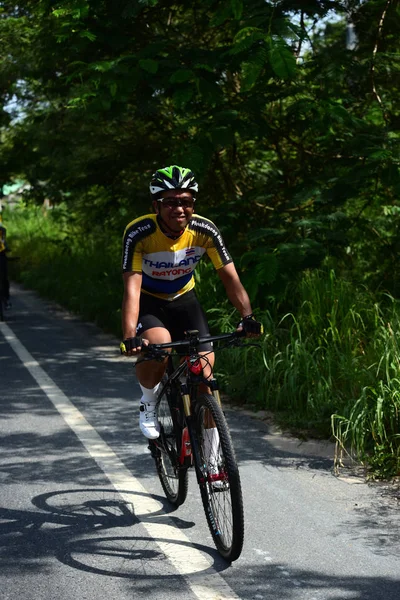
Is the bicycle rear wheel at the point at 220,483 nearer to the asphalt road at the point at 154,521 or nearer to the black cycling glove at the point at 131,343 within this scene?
the asphalt road at the point at 154,521

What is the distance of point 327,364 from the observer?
8.02m

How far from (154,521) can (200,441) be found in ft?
2.07

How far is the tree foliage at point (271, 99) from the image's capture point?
8.50m

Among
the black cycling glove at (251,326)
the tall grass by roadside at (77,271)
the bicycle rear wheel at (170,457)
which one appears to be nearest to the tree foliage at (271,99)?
the bicycle rear wheel at (170,457)

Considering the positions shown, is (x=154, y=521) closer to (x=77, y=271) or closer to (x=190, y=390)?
(x=190, y=390)

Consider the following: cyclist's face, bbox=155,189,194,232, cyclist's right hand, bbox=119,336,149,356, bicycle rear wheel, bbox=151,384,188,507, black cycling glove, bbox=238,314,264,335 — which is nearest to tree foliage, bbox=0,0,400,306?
cyclist's face, bbox=155,189,194,232

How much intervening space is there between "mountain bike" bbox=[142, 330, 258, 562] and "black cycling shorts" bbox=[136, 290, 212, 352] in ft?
0.73

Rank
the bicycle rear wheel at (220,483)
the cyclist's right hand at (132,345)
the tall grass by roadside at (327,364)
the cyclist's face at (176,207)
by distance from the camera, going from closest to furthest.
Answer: the bicycle rear wheel at (220,483), the cyclist's right hand at (132,345), the cyclist's face at (176,207), the tall grass by roadside at (327,364)

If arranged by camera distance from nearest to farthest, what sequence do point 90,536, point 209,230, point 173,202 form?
point 90,536
point 173,202
point 209,230

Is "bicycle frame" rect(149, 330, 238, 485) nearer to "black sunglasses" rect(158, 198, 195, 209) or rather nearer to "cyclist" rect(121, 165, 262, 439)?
"cyclist" rect(121, 165, 262, 439)

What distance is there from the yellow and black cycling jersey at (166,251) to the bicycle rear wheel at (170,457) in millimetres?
697

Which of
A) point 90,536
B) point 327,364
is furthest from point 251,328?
point 327,364

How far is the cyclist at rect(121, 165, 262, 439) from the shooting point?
525cm

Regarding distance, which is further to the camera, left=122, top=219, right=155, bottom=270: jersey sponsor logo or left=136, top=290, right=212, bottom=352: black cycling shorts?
left=136, top=290, right=212, bottom=352: black cycling shorts
